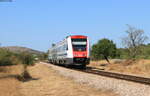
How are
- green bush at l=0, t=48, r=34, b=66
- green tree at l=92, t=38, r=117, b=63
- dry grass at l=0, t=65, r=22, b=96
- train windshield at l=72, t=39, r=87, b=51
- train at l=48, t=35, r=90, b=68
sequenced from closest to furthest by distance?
dry grass at l=0, t=65, r=22, b=96
train at l=48, t=35, r=90, b=68
train windshield at l=72, t=39, r=87, b=51
green bush at l=0, t=48, r=34, b=66
green tree at l=92, t=38, r=117, b=63

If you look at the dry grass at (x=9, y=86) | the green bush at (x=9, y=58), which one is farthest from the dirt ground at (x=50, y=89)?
the green bush at (x=9, y=58)

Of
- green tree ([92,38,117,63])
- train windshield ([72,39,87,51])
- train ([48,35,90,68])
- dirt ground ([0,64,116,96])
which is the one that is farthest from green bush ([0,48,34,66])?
dirt ground ([0,64,116,96])

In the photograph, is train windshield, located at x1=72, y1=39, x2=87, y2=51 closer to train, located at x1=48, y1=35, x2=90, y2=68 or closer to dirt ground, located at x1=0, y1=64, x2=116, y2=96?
train, located at x1=48, y1=35, x2=90, y2=68

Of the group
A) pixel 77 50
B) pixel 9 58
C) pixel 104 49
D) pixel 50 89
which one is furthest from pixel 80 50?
pixel 104 49

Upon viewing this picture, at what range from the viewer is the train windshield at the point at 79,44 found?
32.8 meters

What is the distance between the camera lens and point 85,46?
3316 cm

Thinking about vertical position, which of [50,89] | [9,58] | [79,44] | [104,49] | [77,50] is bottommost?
[50,89]

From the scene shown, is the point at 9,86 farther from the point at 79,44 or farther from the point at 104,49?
the point at 104,49

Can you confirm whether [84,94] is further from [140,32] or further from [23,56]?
[140,32]

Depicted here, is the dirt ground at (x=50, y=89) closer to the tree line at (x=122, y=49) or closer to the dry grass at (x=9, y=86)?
the dry grass at (x=9, y=86)

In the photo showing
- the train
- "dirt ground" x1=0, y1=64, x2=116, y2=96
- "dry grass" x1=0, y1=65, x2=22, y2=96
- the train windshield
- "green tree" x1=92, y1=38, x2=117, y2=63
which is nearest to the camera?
"dirt ground" x1=0, y1=64, x2=116, y2=96

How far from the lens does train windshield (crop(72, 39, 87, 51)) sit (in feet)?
107

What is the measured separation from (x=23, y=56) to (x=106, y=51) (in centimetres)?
1766

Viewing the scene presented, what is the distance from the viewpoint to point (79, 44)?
33.1 metres
